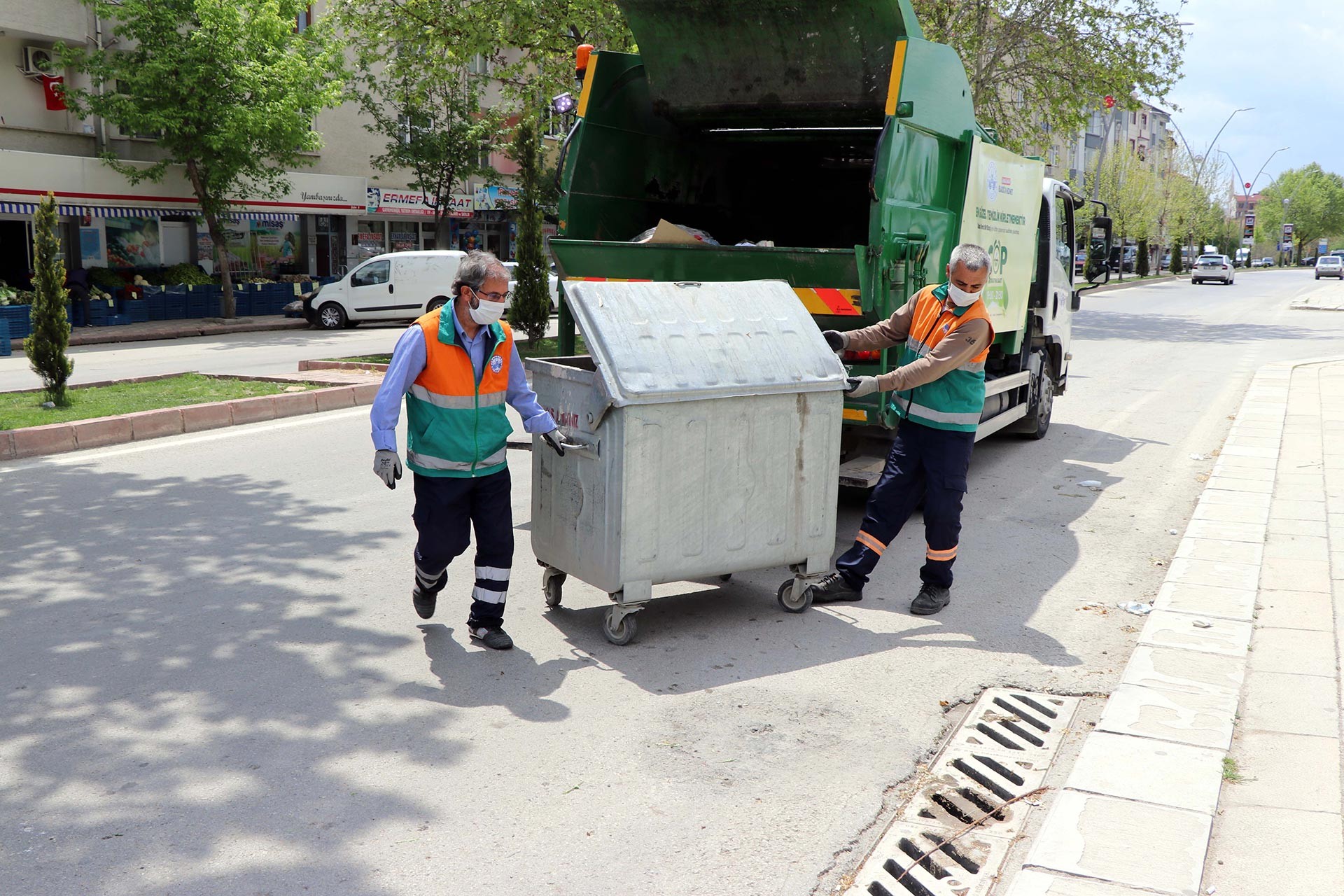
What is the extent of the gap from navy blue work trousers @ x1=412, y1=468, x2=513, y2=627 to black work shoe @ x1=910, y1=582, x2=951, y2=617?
1.88 metres

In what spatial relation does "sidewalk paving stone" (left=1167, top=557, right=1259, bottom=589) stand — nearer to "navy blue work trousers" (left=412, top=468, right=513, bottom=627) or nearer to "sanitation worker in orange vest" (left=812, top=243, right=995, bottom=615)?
"sanitation worker in orange vest" (left=812, top=243, right=995, bottom=615)

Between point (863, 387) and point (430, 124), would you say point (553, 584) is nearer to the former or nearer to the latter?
point (863, 387)

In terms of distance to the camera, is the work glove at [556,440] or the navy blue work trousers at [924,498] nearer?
the work glove at [556,440]

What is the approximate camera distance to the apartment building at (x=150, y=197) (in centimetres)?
2083

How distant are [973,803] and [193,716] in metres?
2.54

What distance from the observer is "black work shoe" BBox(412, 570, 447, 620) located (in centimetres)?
474

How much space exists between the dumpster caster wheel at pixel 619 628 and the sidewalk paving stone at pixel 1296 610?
107 inches

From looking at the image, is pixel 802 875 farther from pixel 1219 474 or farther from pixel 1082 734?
pixel 1219 474

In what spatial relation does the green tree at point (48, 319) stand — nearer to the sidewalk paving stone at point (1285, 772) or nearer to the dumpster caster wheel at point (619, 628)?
the dumpster caster wheel at point (619, 628)

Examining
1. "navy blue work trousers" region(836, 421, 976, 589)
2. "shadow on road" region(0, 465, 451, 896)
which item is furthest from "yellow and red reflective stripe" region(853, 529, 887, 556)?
"shadow on road" region(0, 465, 451, 896)

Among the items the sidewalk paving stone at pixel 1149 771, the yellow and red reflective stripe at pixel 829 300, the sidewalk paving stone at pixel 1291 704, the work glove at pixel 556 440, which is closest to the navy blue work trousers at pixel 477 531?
the work glove at pixel 556 440

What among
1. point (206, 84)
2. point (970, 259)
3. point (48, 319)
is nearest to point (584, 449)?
point (970, 259)

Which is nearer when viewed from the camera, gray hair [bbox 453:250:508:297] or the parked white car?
gray hair [bbox 453:250:508:297]

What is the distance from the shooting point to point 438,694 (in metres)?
4.16
